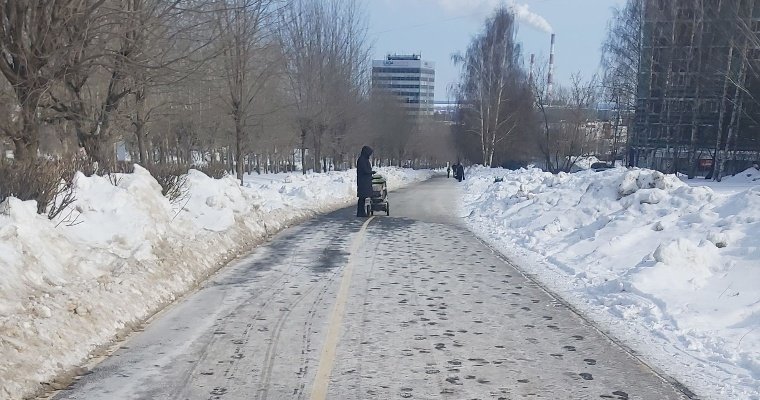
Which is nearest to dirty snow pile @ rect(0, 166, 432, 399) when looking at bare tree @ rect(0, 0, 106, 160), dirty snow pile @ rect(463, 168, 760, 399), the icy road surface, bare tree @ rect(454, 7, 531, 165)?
the icy road surface

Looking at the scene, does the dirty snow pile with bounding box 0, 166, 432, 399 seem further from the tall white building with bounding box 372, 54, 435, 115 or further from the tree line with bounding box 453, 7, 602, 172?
the tall white building with bounding box 372, 54, 435, 115

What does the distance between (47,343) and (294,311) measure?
9.33 feet

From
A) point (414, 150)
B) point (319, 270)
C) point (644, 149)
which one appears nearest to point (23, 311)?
point (319, 270)

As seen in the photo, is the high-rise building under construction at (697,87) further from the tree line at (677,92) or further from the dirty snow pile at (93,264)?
the dirty snow pile at (93,264)

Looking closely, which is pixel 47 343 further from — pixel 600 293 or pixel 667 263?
pixel 667 263

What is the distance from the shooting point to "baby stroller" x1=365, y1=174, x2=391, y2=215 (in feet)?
65.0

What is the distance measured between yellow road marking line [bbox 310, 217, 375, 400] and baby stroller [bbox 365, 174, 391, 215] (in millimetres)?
9077

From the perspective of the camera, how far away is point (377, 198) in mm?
19938

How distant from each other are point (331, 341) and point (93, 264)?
3.45 meters

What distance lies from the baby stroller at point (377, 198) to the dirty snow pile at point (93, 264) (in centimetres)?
656

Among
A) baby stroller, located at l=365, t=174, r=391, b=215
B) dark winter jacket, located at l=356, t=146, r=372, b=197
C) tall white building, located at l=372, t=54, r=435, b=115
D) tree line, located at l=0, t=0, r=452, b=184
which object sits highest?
tall white building, located at l=372, t=54, r=435, b=115

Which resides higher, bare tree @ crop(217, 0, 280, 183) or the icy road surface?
bare tree @ crop(217, 0, 280, 183)

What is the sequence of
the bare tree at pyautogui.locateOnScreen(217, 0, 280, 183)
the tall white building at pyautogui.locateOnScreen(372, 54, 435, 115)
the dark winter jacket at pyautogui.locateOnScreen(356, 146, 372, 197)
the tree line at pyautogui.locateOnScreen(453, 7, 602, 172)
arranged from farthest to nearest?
the tall white building at pyautogui.locateOnScreen(372, 54, 435, 115) → the tree line at pyautogui.locateOnScreen(453, 7, 602, 172) → the bare tree at pyautogui.locateOnScreen(217, 0, 280, 183) → the dark winter jacket at pyautogui.locateOnScreen(356, 146, 372, 197)

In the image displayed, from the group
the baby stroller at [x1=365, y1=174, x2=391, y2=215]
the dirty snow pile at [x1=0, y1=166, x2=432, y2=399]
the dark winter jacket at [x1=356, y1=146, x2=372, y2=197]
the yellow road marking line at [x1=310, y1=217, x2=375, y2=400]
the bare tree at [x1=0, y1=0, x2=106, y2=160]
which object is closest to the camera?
the yellow road marking line at [x1=310, y1=217, x2=375, y2=400]
